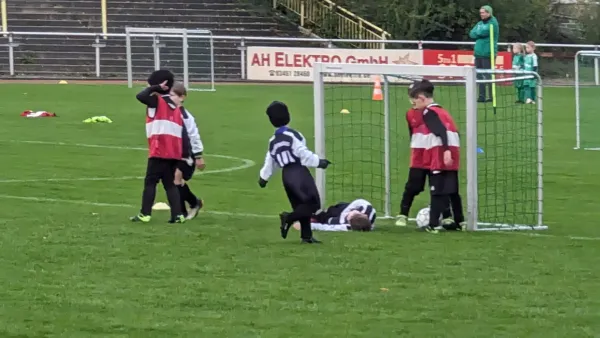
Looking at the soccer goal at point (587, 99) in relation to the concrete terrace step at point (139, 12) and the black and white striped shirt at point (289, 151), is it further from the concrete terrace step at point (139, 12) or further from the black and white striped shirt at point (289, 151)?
the concrete terrace step at point (139, 12)

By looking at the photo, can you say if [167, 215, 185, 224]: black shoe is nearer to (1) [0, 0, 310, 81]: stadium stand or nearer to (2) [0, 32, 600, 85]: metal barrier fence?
(1) [0, 0, 310, 81]: stadium stand

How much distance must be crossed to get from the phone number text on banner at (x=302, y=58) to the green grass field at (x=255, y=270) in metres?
22.0

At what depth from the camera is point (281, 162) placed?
35.9 ft

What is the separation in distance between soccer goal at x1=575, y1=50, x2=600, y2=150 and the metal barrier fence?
15.7 m

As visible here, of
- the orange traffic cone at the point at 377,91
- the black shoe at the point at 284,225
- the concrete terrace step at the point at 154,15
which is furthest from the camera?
the concrete terrace step at the point at 154,15

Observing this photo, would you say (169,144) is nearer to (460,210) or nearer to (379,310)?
(460,210)

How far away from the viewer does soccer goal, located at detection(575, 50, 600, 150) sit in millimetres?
22500

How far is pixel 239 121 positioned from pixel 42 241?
15.2m

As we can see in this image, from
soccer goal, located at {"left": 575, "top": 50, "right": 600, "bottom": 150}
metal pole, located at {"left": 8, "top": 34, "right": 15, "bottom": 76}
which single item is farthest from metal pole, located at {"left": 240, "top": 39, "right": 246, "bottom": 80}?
soccer goal, located at {"left": 575, "top": 50, "right": 600, "bottom": 150}

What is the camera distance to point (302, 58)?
1563 inches

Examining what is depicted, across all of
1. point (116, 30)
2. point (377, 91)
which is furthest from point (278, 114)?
point (116, 30)

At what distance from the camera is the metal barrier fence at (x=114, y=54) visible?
41219 mm

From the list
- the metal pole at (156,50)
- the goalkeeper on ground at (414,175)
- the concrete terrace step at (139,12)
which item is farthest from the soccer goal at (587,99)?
the concrete terrace step at (139,12)

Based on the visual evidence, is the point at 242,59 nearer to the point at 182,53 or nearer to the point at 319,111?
the point at 182,53
